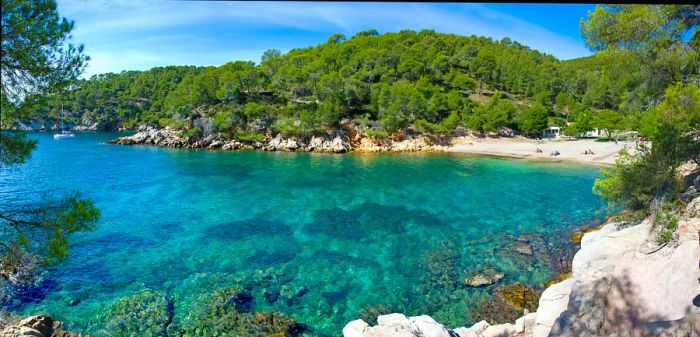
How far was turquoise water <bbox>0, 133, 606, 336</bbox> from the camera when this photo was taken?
12.9 m

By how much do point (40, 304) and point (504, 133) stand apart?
66.2m

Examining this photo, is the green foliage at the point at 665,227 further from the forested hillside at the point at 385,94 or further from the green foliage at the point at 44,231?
the forested hillside at the point at 385,94

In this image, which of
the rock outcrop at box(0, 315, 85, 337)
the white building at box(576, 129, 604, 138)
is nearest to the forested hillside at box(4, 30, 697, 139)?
the white building at box(576, 129, 604, 138)

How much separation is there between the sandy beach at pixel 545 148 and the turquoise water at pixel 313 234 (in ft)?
23.1

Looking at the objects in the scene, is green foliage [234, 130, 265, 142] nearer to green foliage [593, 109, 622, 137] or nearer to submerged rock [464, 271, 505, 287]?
submerged rock [464, 271, 505, 287]

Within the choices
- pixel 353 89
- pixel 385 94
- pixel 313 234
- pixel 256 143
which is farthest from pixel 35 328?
pixel 353 89

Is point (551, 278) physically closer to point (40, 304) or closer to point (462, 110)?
point (40, 304)

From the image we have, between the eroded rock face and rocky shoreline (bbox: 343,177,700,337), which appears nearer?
rocky shoreline (bbox: 343,177,700,337)

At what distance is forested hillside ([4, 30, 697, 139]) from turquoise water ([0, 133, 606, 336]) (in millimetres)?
19461

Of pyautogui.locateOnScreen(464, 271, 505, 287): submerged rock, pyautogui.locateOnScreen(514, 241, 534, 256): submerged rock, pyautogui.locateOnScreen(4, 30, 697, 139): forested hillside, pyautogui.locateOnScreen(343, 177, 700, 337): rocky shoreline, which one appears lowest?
pyautogui.locateOnScreen(464, 271, 505, 287): submerged rock

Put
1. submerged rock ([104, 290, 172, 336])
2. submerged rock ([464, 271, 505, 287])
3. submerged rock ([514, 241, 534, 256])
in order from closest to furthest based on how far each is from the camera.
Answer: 1. submerged rock ([104, 290, 172, 336])
2. submerged rock ([464, 271, 505, 287])
3. submerged rock ([514, 241, 534, 256])

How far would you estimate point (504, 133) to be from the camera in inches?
2534

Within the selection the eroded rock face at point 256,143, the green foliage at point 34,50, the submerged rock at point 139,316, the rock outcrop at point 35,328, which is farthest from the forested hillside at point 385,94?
the green foliage at point 34,50

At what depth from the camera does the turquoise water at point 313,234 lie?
1285cm
